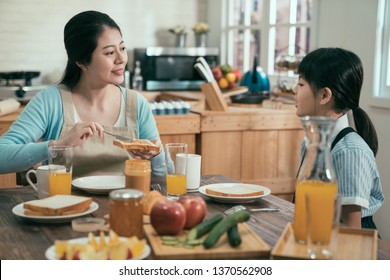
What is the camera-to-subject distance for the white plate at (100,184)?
2.02 meters

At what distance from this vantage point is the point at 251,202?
1.96 metres

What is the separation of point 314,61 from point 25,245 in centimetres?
115

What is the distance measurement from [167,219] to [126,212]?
0.33ft

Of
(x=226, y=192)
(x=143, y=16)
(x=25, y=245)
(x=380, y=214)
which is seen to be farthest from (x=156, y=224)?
(x=143, y=16)

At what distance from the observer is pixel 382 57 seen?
3.85m

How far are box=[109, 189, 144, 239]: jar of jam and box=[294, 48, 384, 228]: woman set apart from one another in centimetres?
70

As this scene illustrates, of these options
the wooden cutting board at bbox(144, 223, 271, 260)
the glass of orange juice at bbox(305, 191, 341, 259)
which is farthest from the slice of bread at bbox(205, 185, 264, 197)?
the glass of orange juice at bbox(305, 191, 341, 259)

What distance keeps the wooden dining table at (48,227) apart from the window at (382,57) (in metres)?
2.11

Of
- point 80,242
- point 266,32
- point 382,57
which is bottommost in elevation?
point 80,242

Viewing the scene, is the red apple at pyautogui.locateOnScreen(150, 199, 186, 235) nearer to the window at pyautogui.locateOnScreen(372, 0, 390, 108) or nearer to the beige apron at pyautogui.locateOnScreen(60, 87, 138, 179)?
the beige apron at pyautogui.locateOnScreen(60, 87, 138, 179)

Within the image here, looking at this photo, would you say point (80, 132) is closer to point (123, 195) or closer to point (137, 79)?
point (123, 195)

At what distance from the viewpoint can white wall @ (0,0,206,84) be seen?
5.78 m

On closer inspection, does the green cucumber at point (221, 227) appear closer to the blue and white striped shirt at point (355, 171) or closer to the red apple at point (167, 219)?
the red apple at point (167, 219)

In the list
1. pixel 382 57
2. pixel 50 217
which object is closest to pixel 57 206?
pixel 50 217
